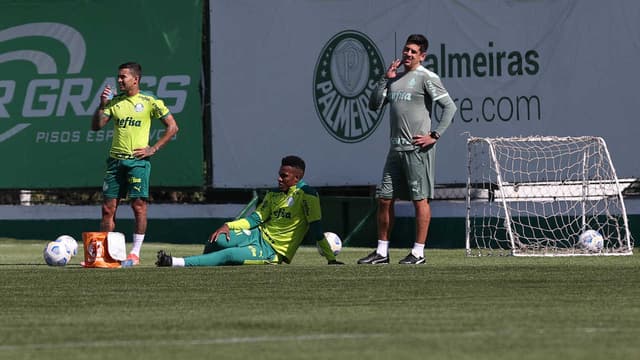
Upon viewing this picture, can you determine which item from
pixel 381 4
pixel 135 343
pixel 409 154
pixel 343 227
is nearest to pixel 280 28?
pixel 381 4

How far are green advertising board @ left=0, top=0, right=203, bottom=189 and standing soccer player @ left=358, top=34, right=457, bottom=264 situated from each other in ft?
23.8

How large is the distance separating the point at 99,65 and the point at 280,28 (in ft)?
9.29

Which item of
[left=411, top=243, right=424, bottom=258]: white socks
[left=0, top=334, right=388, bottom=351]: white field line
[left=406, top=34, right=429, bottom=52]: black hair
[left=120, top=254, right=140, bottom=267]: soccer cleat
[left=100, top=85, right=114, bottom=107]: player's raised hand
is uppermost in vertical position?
[left=406, top=34, right=429, bottom=52]: black hair

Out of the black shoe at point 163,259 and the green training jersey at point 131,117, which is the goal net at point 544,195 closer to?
the green training jersey at point 131,117

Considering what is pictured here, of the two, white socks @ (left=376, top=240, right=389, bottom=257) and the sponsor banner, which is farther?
the sponsor banner

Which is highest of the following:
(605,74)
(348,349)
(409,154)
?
(605,74)

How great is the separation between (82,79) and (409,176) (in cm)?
886

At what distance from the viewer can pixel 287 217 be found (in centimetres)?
1367

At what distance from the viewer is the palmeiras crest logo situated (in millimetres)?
20188

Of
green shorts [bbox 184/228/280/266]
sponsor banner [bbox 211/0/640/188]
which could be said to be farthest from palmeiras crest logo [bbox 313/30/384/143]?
green shorts [bbox 184/228/280/266]

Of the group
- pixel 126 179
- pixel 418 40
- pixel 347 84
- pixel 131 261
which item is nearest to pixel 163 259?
pixel 131 261

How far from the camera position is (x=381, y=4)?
2025 cm

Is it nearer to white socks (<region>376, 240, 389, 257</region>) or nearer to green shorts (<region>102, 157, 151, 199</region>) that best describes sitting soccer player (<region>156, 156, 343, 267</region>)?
white socks (<region>376, 240, 389, 257</region>)

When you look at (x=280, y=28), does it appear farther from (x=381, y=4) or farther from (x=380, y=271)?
(x=380, y=271)
